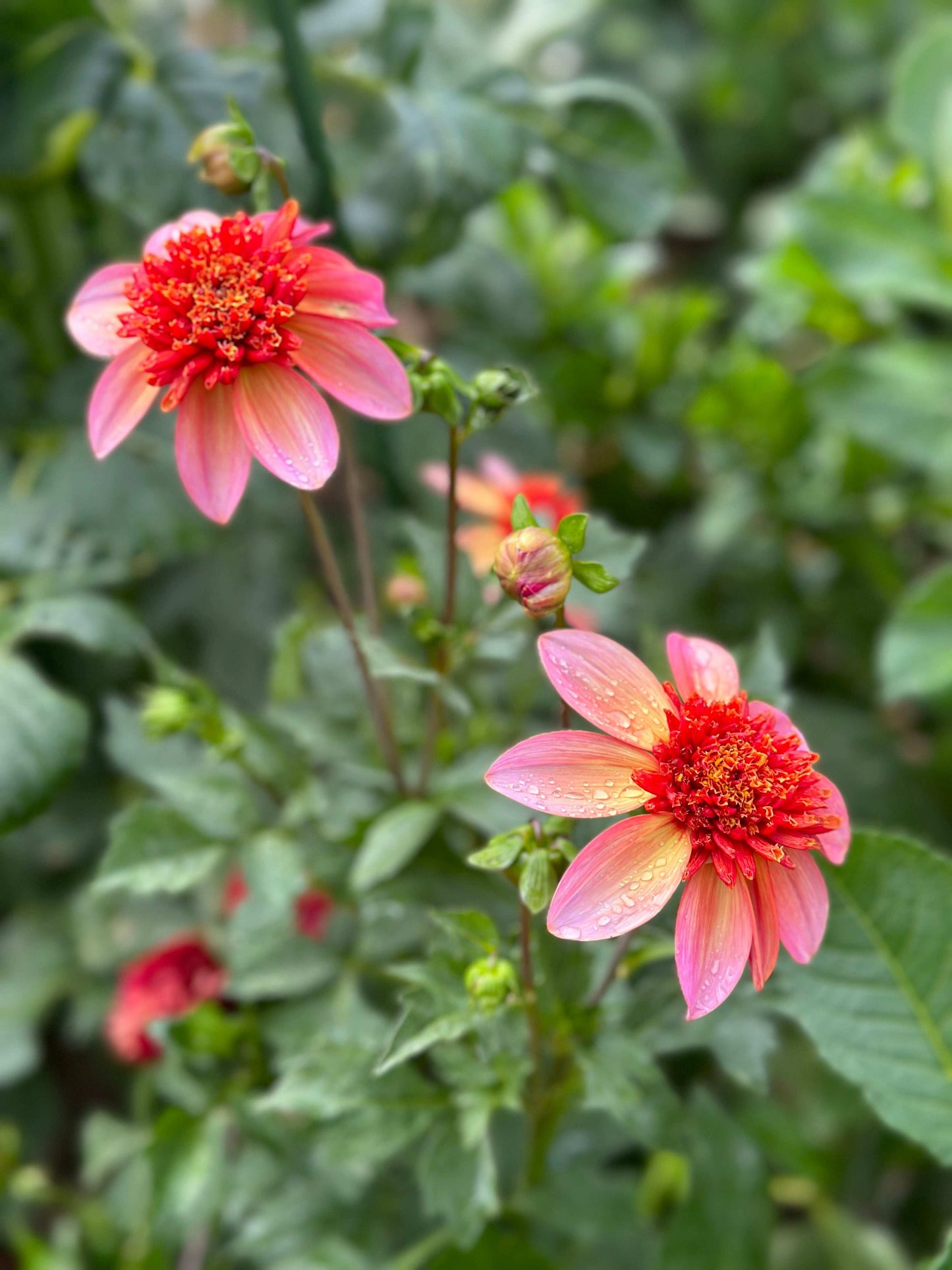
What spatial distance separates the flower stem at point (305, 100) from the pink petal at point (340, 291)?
300 mm

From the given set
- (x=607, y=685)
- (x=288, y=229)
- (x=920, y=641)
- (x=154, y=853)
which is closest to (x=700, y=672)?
(x=607, y=685)

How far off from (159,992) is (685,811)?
1.86 feet

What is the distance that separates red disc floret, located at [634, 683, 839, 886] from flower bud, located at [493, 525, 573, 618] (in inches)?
2.6

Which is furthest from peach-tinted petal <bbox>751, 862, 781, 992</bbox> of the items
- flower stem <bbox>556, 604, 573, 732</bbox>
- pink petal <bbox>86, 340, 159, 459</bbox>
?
pink petal <bbox>86, 340, 159, 459</bbox>

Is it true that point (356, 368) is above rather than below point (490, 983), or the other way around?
above

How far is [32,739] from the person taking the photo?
2.41 ft

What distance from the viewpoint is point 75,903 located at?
1.04 m

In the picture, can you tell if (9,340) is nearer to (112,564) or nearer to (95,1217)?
(112,564)

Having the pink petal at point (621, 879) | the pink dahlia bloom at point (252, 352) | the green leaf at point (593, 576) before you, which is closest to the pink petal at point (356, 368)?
the pink dahlia bloom at point (252, 352)

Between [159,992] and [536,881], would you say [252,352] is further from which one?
[159,992]

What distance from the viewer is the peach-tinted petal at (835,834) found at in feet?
1.55

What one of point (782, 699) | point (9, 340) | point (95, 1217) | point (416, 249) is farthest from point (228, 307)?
point (95, 1217)

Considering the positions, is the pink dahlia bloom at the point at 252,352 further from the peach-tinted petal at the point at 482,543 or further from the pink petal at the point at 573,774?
the peach-tinted petal at the point at 482,543

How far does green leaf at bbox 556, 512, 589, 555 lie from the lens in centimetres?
48
